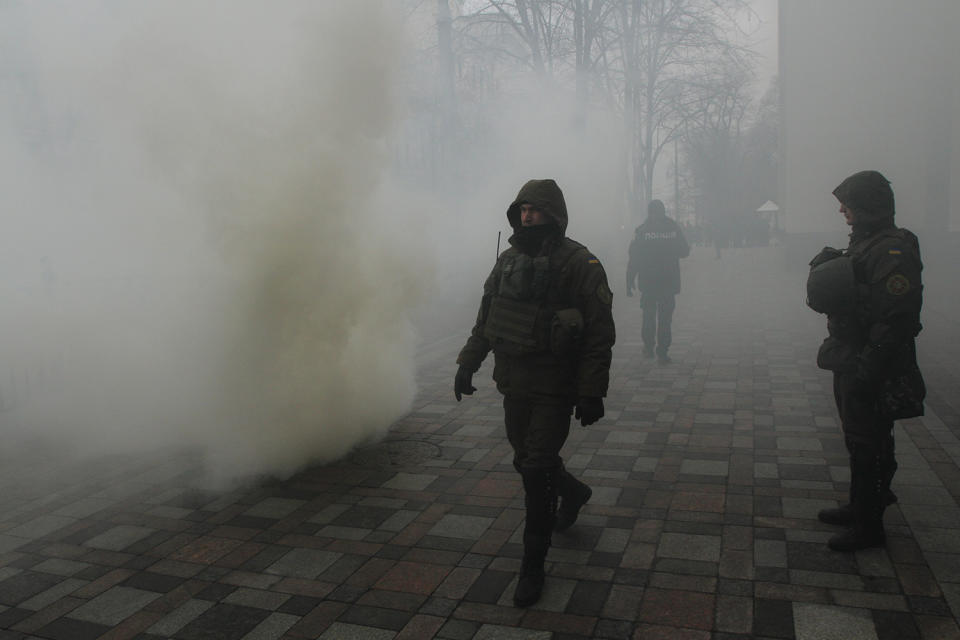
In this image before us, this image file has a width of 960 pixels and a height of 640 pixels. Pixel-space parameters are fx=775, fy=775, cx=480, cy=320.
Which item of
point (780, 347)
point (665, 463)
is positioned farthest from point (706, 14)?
point (665, 463)

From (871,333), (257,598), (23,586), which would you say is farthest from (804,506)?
(23,586)

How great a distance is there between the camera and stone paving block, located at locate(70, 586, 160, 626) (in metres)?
3.33

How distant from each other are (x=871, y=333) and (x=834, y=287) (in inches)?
10.4

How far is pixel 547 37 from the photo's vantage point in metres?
20.5

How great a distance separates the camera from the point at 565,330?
3361 millimetres

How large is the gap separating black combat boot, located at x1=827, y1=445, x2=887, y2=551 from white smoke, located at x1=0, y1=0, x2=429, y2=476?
3.27 meters

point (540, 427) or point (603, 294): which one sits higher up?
point (603, 294)

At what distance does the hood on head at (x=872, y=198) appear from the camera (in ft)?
12.0

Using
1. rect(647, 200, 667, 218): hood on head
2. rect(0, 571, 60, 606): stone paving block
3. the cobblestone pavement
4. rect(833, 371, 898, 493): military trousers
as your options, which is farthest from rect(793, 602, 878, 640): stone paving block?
rect(647, 200, 667, 218): hood on head

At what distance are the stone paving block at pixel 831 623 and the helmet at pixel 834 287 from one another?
4.35 feet

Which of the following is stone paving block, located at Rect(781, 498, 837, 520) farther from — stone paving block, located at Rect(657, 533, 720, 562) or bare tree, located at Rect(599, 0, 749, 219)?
bare tree, located at Rect(599, 0, 749, 219)

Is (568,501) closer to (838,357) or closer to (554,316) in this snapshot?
(554,316)

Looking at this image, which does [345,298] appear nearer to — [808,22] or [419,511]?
[419,511]

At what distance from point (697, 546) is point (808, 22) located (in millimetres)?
20313
